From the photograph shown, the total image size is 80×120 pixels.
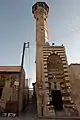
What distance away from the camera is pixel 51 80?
19734mm

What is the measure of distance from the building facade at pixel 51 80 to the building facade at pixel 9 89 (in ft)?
8.14

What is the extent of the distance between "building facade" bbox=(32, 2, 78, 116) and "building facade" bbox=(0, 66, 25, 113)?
2.48 m

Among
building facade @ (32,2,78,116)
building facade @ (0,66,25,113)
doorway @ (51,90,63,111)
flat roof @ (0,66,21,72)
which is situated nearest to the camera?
building facade @ (32,2,78,116)

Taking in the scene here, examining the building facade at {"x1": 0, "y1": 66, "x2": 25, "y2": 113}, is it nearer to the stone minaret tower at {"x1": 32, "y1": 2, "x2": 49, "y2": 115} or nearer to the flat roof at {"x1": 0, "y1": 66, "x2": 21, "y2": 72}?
the flat roof at {"x1": 0, "y1": 66, "x2": 21, "y2": 72}

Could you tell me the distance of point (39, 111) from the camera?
672 inches

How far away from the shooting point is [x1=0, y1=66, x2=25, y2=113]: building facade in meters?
17.8

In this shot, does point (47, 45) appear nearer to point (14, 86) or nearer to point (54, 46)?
point (54, 46)

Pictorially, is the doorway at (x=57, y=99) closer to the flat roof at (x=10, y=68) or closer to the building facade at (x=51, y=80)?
the building facade at (x=51, y=80)

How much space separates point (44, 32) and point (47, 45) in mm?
2629

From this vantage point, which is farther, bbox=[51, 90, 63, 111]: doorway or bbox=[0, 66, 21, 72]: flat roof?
bbox=[0, 66, 21, 72]: flat roof

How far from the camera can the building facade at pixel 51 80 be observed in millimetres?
17125

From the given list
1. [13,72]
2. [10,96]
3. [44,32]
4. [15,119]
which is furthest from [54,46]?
[15,119]

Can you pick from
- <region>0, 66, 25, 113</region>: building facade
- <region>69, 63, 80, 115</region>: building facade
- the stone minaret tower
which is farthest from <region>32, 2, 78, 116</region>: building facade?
<region>0, 66, 25, 113</region>: building facade

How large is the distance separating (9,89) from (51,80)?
498 centimetres
